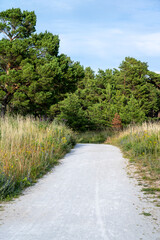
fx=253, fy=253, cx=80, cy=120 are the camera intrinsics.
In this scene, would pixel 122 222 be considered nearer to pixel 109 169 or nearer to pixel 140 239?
pixel 140 239

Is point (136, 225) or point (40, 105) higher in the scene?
point (40, 105)

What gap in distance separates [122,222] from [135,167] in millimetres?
4313

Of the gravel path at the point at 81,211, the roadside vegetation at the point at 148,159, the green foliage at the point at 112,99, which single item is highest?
the green foliage at the point at 112,99

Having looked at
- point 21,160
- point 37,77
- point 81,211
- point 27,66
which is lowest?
point 81,211

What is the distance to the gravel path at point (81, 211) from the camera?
349cm

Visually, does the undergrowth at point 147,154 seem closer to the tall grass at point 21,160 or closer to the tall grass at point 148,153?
the tall grass at point 148,153

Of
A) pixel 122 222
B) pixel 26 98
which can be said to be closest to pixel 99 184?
pixel 122 222

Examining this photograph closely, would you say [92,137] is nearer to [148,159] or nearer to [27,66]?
[27,66]

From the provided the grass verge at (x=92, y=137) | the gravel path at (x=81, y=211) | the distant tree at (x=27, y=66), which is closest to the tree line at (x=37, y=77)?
the distant tree at (x=27, y=66)

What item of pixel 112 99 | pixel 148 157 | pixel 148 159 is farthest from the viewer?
pixel 112 99

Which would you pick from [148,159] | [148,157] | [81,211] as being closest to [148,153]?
[148,157]

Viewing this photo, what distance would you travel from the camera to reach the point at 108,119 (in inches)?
1156

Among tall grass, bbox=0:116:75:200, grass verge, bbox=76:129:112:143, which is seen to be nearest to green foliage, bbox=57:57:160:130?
grass verge, bbox=76:129:112:143

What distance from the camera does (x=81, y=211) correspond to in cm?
435
